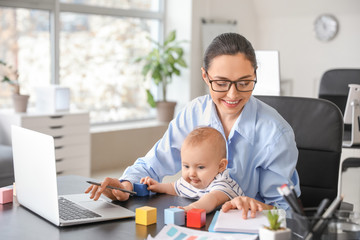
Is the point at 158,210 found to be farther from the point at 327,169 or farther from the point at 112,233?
the point at 327,169

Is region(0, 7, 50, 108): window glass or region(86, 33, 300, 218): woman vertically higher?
region(0, 7, 50, 108): window glass

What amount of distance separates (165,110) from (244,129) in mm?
4419

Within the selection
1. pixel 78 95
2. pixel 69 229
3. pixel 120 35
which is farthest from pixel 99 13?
pixel 69 229

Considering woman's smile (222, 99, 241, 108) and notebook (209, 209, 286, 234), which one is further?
woman's smile (222, 99, 241, 108)

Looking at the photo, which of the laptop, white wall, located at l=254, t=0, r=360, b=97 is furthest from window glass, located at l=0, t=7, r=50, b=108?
the laptop

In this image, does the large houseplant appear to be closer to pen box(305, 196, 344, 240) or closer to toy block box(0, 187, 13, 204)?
A: toy block box(0, 187, 13, 204)

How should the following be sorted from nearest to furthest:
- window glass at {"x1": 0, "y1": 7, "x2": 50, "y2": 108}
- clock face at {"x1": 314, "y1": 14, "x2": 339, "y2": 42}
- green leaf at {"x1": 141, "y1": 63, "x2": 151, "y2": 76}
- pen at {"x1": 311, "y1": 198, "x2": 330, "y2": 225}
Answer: pen at {"x1": 311, "y1": 198, "x2": 330, "y2": 225}, window glass at {"x1": 0, "y1": 7, "x2": 50, "y2": 108}, green leaf at {"x1": 141, "y1": 63, "x2": 151, "y2": 76}, clock face at {"x1": 314, "y1": 14, "x2": 339, "y2": 42}

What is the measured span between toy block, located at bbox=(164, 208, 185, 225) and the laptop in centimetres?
13

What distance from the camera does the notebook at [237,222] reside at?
1407 mm

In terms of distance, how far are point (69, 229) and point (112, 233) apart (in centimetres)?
12

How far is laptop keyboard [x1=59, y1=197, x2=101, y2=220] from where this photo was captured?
1525 mm

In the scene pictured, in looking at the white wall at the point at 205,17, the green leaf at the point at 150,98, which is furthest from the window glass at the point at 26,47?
the white wall at the point at 205,17

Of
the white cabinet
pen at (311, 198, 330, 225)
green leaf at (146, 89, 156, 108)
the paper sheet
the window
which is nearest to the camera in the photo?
pen at (311, 198, 330, 225)

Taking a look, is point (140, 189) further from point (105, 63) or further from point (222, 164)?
point (105, 63)
